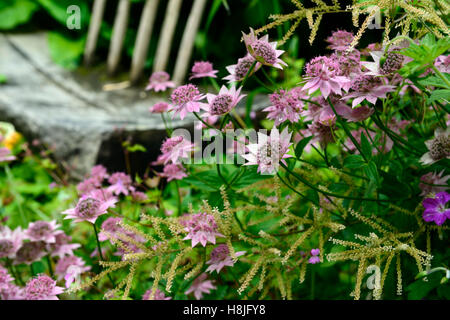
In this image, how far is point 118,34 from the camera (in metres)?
2.44

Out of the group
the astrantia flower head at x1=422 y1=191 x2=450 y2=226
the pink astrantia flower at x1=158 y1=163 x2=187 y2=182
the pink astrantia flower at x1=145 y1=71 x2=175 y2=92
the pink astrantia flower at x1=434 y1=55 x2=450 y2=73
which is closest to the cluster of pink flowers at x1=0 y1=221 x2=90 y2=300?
the pink astrantia flower at x1=158 y1=163 x2=187 y2=182

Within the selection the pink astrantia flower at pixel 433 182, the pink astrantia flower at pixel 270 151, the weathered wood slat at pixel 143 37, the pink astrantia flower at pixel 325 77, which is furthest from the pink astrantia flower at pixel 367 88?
the weathered wood slat at pixel 143 37

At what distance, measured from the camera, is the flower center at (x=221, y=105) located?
78 cm

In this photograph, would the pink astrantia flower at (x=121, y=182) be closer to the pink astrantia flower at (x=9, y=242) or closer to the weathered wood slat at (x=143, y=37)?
the pink astrantia flower at (x=9, y=242)

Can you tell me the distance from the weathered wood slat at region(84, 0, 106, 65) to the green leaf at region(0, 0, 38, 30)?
51cm

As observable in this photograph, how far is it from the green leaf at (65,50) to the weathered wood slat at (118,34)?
256mm

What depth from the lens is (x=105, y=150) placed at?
1.88 m

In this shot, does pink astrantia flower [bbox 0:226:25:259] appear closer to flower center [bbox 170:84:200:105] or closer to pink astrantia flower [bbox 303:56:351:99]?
flower center [bbox 170:84:200:105]

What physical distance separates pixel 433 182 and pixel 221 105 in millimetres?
454

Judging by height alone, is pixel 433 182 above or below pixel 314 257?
above

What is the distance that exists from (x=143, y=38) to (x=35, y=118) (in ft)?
2.23

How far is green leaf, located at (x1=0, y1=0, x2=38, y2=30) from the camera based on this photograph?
2.77m

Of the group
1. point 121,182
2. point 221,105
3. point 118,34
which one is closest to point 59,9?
point 118,34

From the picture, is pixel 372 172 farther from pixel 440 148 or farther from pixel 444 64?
pixel 444 64
